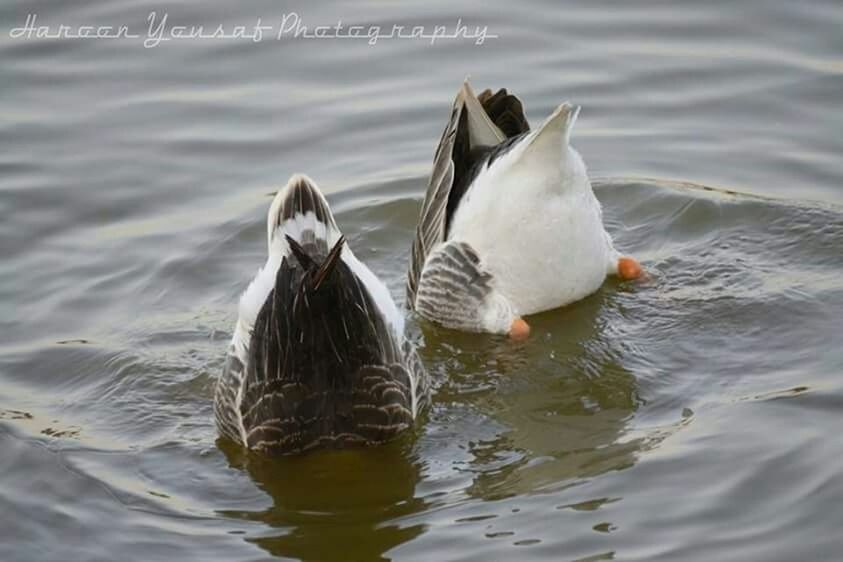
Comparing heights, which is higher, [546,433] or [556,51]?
[556,51]

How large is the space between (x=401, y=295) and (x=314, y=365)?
239 centimetres

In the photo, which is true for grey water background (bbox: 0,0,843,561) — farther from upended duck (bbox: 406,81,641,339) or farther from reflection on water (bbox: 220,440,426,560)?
upended duck (bbox: 406,81,641,339)

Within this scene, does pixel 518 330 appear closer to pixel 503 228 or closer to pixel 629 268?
pixel 503 228

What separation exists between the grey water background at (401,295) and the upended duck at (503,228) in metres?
0.21

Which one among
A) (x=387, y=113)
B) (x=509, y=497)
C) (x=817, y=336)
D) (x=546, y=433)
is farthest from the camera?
(x=387, y=113)

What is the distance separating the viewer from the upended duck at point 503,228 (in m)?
9.33

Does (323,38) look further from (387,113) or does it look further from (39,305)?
(39,305)

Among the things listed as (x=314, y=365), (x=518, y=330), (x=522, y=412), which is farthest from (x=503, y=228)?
(x=314, y=365)

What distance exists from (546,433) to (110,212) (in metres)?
4.62

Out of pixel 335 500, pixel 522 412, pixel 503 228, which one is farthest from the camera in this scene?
→ pixel 503 228

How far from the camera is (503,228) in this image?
9.46 m

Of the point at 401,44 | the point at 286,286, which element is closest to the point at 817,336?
the point at 286,286

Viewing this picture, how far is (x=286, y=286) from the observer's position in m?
8.23

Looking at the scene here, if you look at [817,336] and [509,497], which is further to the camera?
[817,336]
